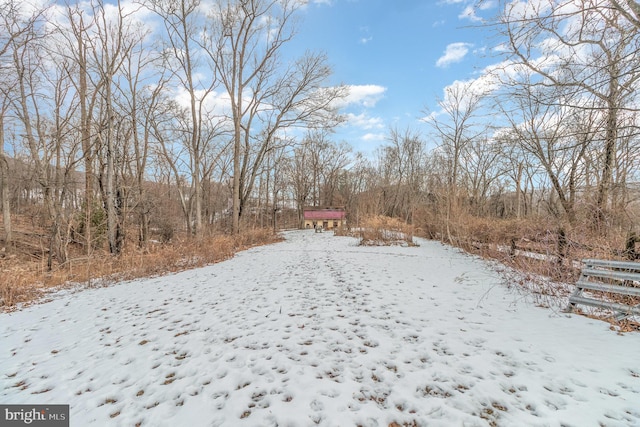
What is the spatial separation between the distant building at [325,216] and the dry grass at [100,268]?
58.5 feet

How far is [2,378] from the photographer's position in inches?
120

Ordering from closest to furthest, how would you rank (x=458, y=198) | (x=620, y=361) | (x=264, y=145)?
(x=620, y=361), (x=458, y=198), (x=264, y=145)

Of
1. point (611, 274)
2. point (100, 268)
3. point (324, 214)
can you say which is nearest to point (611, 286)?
point (611, 274)

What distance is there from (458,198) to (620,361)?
1021 cm

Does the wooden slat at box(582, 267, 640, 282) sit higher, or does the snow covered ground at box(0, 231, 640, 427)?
the wooden slat at box(582, 267, 640, 282)

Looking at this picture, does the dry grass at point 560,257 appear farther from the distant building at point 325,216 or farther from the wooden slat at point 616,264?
the distant building at point 325,216

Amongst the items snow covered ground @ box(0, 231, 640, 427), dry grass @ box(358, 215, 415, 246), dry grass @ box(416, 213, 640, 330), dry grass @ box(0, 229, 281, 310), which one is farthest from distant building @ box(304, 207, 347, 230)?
snow covered ground @ box(0, 231, 640, 427)

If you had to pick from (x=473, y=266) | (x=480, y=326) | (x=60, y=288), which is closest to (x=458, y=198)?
(x=473, y=266)

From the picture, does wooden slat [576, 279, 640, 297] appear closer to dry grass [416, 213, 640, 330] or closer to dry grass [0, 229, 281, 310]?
dry grass [416, 213, 640, 330]

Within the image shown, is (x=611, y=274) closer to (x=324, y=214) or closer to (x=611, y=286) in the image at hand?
(x=611, y=286)

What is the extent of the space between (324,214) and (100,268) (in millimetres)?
22371

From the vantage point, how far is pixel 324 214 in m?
29.5

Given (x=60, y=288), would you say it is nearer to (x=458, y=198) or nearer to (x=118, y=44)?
(x=118, y=44)

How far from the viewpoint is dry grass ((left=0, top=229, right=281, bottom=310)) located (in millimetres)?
6457
